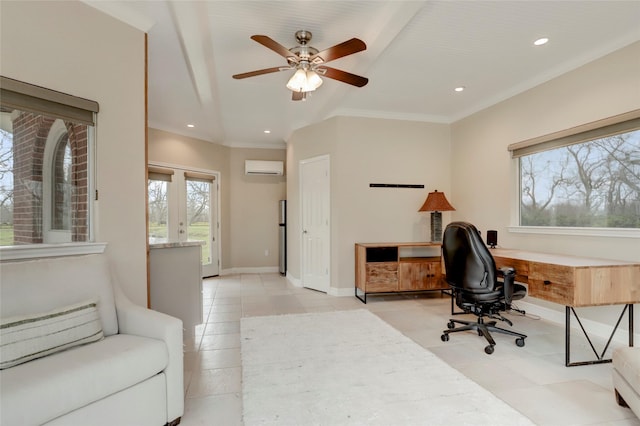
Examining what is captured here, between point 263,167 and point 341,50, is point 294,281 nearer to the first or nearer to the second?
point 263,167

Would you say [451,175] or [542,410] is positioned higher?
[451,175]

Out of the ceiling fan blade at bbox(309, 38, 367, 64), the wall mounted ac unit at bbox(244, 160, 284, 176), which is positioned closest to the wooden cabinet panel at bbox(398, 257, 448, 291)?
the ceiling fan blade at bbox(309, 38, 367, 64)

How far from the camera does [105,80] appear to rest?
7.77ft

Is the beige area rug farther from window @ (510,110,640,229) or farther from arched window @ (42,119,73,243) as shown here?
window @ (510,110,640,229)

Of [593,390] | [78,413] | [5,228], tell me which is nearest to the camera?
[78,413]

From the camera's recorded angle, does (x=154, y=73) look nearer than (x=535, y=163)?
Yes

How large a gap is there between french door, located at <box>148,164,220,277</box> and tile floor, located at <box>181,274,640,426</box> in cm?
184

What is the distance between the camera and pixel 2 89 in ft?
6.00

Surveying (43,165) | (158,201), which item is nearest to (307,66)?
(43,165)

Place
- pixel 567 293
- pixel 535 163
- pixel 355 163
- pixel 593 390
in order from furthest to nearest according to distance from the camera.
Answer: pixel 355 163 < pixel 535 163 < pixel 567 293 < pixel 593 390

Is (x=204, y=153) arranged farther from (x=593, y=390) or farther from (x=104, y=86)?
(x=593, y=390)

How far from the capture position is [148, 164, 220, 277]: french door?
5.31m

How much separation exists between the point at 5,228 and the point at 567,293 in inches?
148

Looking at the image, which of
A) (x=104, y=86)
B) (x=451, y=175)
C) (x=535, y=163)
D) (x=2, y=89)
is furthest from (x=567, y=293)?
(x=2, y=89)
